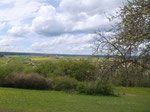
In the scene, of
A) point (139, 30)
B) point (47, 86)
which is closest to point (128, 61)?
point (139, 30)

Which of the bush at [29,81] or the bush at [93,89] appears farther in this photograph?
the bush at [29,81]

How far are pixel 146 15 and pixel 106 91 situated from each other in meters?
23.5

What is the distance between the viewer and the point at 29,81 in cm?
3588

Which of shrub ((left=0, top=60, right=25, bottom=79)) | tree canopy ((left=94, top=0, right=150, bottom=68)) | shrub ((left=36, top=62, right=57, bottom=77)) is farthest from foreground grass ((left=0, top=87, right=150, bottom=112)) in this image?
shrub ((left=36, top=62, right=57, bottom=77))

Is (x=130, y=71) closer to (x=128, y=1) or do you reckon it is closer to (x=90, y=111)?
(x=128, y=1)

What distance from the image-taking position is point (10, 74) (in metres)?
37.4

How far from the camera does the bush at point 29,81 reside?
35.8 meters

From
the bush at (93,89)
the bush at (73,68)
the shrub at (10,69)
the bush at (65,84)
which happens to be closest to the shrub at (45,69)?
the bush at (73,68)

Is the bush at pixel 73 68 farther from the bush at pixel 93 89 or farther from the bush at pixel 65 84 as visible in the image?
the bush at pixel 93 89

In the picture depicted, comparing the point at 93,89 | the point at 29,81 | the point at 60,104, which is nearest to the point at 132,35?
the point at 60,104

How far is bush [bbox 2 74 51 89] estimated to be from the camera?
35.8 metres

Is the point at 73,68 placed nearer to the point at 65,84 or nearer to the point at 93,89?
the point at 65,84

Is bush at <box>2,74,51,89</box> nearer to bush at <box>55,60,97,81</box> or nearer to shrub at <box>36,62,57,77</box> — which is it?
shrub at <box>36,62,57,77</box>

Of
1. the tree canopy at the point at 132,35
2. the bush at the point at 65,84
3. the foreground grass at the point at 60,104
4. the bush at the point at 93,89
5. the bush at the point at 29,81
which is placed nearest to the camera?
the tree canopy at the point at 132,35
